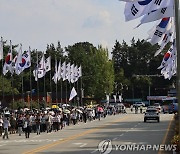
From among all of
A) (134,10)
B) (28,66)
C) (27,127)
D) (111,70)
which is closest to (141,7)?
(134,10)

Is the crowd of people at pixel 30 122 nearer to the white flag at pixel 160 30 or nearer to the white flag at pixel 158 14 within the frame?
the white flag at pixel 160 30

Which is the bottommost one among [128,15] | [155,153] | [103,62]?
[155,153]

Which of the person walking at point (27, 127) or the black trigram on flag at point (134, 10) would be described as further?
the person walking at point (27, 127)

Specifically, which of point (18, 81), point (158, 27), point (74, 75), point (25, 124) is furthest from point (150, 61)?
point (158, 27)

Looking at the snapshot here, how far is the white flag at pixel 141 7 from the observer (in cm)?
1748

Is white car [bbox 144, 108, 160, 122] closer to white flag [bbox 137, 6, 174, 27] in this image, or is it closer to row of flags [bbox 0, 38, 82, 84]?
row of flags [bbox 0, 38, 82, 84]

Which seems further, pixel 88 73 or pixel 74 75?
pixel 88 73

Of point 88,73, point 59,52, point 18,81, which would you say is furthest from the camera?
point 59,52

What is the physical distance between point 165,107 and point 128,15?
70.2 meters

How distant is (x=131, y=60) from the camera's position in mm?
154625

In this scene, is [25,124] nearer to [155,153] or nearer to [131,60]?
[155,153]

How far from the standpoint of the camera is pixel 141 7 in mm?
17719

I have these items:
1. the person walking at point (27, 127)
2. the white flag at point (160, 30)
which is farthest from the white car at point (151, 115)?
the white flag at point (160, 30)

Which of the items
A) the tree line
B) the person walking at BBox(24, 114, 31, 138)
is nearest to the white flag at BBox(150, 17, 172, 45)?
the person walking at BBox(24, 114, 31, 138)
